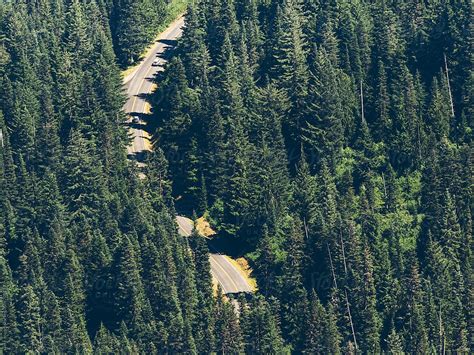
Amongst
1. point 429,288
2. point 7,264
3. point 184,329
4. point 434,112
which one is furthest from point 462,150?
point 7,264

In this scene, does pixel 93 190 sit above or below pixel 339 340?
above

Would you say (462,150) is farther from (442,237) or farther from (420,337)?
(420,337)

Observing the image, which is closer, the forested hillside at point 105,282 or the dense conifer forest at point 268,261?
the forested hillside at point 105,282

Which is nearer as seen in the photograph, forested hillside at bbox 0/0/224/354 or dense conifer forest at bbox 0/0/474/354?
forested hillside at bbox 0/0/224/354

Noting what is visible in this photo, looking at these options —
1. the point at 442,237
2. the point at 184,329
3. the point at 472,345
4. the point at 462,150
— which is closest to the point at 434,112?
the point at 462,150

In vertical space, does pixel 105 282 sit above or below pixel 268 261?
above

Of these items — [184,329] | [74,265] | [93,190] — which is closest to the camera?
[184,329]

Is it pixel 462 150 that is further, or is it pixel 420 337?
pixel 462 150

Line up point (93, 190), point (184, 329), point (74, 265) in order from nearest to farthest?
point (184, 329)
point (74, 265)
point (93, 190)

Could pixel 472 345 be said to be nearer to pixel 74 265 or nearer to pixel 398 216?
pixel 398 216

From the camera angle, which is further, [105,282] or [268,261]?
[268,261]
